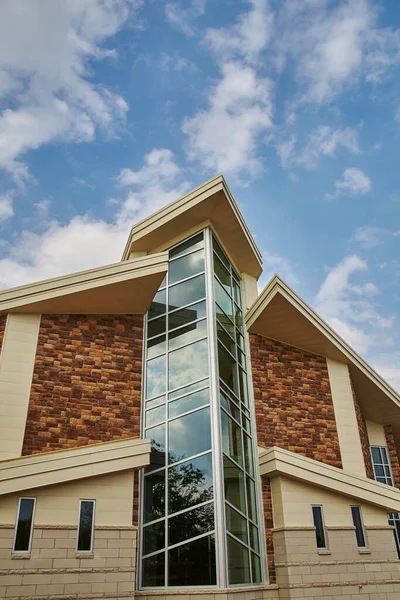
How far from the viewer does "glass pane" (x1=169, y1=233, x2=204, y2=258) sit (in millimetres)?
13438

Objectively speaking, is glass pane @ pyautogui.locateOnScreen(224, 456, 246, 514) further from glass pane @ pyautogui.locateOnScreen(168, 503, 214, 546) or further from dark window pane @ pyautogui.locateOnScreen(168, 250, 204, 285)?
dark window pane @ pyautogui.locateOnScreen(168, 250, 204, 285)

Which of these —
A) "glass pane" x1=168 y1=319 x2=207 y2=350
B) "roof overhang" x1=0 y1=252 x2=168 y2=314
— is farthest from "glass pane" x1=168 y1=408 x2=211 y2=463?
"roof overhang" x1=0 y1=252 x2=168 y2=314

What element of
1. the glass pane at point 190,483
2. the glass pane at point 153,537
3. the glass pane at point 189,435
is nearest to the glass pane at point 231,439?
the glass pane at point 189,435

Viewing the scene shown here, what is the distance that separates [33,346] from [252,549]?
20.7 ft

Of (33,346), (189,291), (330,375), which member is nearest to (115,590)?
(33,346)

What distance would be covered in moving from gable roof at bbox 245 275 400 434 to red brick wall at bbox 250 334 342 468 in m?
0.32

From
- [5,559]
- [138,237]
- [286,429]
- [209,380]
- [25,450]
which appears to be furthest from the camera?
[138,237]

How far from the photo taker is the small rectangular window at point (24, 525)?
26.7 ft

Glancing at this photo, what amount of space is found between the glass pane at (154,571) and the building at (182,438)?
0.02 m

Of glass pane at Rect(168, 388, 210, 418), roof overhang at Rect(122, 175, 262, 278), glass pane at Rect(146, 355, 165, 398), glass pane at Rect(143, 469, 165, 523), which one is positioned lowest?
glass pane at Rect(143, 469, 165, 523)

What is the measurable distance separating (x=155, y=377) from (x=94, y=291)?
2.43 metres

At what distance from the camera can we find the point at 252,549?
35.2ft

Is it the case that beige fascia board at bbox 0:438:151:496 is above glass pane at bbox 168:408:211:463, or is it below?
below

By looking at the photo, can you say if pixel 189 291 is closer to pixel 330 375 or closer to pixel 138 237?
pixel 138 237
